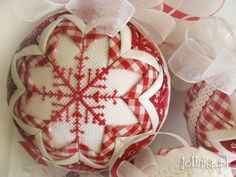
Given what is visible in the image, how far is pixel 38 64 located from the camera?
619 mm

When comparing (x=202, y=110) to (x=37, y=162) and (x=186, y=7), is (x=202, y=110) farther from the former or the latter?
(x=37, y=162)

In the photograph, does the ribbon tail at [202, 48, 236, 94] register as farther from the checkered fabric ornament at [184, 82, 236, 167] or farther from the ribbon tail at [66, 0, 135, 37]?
the ribbon tail at [66, 0, 135, 37]

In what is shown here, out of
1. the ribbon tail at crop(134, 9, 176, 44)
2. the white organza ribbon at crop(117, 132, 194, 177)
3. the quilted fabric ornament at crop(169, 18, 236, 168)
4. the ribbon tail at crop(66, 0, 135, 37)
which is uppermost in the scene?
the ribbon tail at crop(66, 0, 135, 37)

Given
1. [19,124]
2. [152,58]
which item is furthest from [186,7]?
[19,124]

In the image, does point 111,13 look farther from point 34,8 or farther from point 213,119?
point 213,119

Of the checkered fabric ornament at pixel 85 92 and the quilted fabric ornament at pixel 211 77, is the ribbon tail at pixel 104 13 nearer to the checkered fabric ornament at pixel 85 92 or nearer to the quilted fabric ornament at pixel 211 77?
the checkered fabric ornament at pixel 85 92

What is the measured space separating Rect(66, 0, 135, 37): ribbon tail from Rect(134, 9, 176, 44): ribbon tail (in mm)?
67

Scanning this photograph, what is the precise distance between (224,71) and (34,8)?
0.30 meters

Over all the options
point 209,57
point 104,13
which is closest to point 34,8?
point 104,13

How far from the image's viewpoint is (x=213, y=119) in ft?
2.15

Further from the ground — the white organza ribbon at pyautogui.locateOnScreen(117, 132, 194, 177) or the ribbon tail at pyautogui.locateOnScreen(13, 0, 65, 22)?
the ribbon tail at pyautogui.locateOnScreen(13, 0, 65, 22)

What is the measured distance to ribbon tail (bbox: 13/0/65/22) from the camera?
2.10 feet

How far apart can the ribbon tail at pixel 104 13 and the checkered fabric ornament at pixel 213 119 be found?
0.58 ft

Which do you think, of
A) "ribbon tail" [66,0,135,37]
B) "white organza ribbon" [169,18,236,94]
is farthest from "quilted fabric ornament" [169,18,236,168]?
"ribbon tail" [66,0,135,37]
